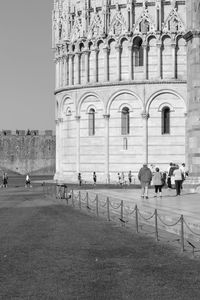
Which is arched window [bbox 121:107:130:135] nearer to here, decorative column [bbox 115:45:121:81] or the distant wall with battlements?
decorative column [bbox 115:45:121:81]

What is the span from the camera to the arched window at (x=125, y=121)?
62.9m

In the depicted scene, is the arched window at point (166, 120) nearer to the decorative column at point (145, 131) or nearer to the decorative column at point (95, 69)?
the decorative column at point (145, 131)

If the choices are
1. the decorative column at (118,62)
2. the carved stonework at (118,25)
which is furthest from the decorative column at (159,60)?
the carved stonework at (118,25)

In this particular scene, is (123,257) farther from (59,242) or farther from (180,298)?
(180,298)

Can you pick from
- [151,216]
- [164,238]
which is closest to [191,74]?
[151,216]

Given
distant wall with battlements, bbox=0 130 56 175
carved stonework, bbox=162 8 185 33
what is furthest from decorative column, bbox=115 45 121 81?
distant wall with battlements, bbox=0 130 56 175

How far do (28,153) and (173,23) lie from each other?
Result: 5978cm

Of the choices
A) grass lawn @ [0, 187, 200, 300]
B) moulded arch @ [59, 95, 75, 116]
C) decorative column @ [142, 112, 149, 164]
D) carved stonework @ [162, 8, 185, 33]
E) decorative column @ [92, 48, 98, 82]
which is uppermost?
carved stonework @ [162, 8, 185, 33]

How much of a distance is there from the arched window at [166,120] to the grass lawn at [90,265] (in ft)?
123

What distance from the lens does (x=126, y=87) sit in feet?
205

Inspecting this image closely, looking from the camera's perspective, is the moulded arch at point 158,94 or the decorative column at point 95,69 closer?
the moulded arch at point 158,94

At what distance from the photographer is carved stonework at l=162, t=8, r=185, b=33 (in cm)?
6203

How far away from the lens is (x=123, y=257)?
17.6 m

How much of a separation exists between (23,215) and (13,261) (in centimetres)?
1305
